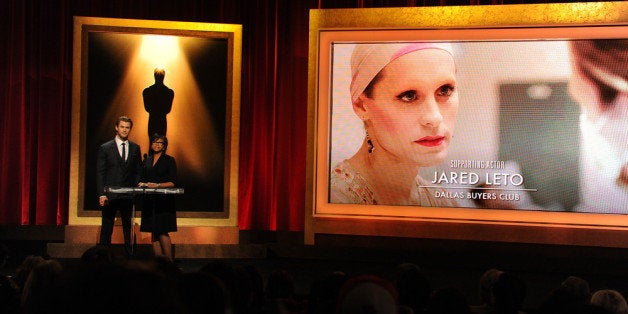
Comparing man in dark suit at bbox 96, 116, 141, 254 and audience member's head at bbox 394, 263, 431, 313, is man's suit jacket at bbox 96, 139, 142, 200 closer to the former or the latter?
man in dark suit at bbox 96, 116, 141, 254

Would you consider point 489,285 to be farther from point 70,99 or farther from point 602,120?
point 70,99

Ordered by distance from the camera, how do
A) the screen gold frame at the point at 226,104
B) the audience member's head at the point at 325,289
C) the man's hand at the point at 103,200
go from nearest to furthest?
1. the audience member's head at the point at 325,289
2. the man's hand at the point at 103,200
3. the screen gold frame at the point at 226,104

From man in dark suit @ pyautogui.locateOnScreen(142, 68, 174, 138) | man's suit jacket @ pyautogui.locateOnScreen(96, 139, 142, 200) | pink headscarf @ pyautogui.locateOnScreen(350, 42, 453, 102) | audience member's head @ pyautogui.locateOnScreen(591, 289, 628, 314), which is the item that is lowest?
audience member's head @ pyautogui.locateOnScreen(591, 289, 628, 314)

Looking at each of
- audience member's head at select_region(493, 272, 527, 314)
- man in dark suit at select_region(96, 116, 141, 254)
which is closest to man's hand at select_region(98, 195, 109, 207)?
man in dark suit at select_region(96, 116, 141, 254)

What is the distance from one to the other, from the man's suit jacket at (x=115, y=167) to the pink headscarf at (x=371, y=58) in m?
1.98

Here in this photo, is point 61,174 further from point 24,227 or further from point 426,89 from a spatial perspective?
point 426,89

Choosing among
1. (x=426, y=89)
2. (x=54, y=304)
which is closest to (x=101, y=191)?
(x=426, y=89)

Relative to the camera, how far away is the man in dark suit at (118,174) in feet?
20.4

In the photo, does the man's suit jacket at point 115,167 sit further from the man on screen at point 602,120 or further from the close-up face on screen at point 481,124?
the man on screen at point 602,120

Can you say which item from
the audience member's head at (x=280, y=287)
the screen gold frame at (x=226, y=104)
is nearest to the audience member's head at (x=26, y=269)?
the audience member's head at (x=280, y=287)

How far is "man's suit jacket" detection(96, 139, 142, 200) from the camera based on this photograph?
20.6 feet

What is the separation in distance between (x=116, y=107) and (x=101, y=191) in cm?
104

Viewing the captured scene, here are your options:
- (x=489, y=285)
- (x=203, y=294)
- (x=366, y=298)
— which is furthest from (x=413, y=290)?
(x=203, y=294)

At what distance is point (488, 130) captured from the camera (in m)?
6.58
